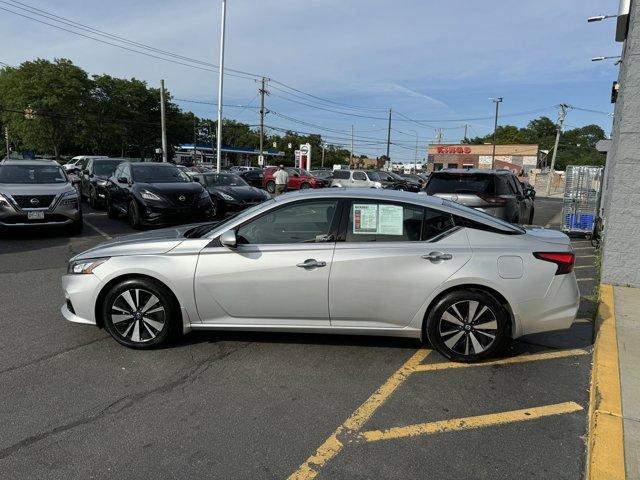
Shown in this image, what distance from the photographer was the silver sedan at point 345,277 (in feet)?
13.2

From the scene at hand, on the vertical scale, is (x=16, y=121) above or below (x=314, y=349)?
above

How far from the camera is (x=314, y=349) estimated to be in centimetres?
445

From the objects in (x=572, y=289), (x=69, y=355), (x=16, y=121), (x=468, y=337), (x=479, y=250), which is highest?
(x=16, y=121)

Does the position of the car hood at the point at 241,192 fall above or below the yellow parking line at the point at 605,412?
above

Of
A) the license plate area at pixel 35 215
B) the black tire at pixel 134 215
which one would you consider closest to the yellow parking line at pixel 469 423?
the license plate area at pixel 35 215

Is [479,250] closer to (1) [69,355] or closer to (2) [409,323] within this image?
(2) [409,323]

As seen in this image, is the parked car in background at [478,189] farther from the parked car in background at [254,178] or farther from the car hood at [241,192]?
the parked car in background at [254,178]

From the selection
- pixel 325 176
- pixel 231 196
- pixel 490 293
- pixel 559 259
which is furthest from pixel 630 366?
pixel 325 176

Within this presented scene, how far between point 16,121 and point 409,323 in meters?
55.7

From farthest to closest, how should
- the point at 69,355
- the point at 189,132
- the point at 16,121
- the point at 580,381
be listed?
the point at 189,132
the point at 16,121
the point at 69,355
the point at 580,381

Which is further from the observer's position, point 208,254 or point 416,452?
point 208,254

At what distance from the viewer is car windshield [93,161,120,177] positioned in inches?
627

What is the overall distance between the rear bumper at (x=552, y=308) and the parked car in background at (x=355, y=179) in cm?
2251

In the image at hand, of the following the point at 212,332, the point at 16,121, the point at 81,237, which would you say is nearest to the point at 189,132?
the point at 16,121
